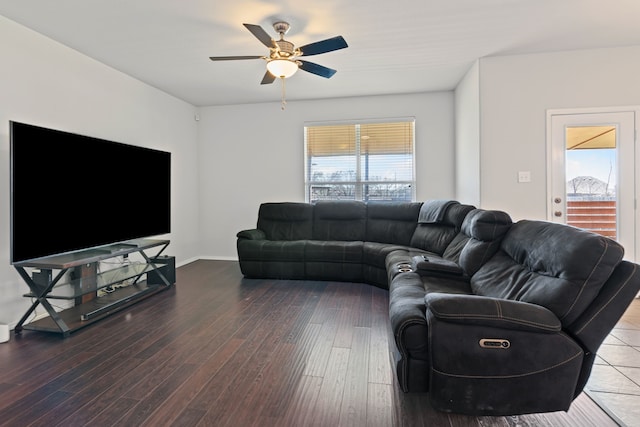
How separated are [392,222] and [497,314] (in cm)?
321

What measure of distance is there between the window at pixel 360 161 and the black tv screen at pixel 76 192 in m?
2.39

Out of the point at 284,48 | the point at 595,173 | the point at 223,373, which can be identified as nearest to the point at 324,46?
the point at 284,48

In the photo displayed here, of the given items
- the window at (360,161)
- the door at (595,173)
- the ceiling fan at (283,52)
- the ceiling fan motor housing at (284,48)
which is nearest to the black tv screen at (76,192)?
the ceiling fan at (283,52)

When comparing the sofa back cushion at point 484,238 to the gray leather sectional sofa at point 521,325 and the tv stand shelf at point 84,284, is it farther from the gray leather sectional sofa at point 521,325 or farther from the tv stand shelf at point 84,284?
the tv stand shelf at point 84,284

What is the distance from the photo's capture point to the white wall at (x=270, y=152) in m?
5.27

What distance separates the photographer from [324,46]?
9.25 feet

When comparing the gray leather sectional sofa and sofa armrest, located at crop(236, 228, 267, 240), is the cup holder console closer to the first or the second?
the gray leather sectional sofa

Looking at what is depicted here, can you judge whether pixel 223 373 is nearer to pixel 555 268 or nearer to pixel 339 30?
pixel 555 268

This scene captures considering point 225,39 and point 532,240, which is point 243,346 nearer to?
point 532,240

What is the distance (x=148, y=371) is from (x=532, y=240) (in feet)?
8.30

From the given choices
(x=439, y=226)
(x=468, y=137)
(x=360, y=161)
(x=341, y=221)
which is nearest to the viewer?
(x=439, y=226)

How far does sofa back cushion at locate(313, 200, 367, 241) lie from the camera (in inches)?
195

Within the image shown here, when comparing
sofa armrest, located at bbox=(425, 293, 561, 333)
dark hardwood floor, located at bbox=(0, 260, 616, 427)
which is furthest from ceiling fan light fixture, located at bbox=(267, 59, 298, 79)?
sofa armrest, located at bbox=(425, 293, 561, 333)

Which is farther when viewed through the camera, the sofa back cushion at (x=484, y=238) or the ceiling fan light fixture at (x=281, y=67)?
the ceiling fan light fixture at (x=281, y=67)
